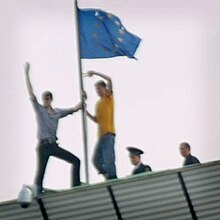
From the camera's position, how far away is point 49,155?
12.3ft

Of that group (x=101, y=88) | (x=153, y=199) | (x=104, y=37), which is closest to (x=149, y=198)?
(x=153, y=199)

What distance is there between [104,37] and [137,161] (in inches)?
30.6

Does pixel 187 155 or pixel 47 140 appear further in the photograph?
pixel 187 155

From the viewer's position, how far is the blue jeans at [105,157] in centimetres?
369

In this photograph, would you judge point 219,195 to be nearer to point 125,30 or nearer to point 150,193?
point 150,193

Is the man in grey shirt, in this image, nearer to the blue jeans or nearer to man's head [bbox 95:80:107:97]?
the blue jeans

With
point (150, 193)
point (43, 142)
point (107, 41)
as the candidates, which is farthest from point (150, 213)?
point (107, 41)

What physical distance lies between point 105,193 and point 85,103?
2.79ft

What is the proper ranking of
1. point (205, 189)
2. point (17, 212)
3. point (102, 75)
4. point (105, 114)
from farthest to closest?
1. point (102, 75)
2. point (105, 114)
3. point (17, 212)
4. point (205, 189)

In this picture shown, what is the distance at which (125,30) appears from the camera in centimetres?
409

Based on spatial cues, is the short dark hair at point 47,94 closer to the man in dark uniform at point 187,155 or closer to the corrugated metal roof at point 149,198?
the corrugated metal roof at point 149,198

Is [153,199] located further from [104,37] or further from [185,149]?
[104,37]

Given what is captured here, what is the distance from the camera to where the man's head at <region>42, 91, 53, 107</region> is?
12.3ft

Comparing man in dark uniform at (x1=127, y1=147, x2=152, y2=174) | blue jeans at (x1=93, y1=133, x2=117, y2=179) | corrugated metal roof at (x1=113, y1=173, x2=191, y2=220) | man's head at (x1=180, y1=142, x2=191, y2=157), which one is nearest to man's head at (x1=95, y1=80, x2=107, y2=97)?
blue jeans at (x1=93, y1=133, x2=117, y2=179)
